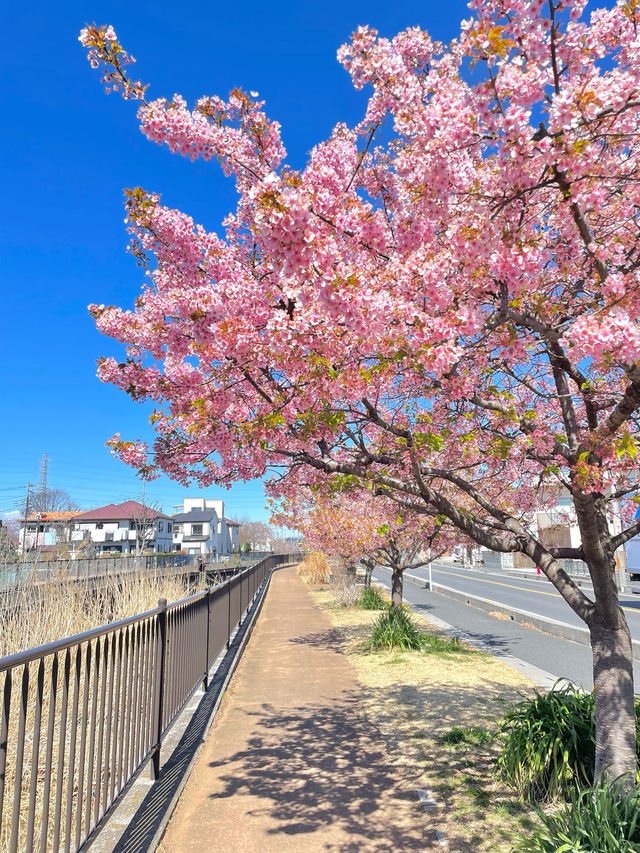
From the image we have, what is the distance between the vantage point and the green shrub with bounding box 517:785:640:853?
3.00m

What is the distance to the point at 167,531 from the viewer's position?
3305 inches

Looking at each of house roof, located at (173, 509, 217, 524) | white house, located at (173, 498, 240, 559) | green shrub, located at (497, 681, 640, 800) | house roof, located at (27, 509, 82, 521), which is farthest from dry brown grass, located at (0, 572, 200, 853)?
house roof, located at (173, 509, 217, 524)

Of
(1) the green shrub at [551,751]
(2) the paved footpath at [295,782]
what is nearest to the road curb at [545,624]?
(2) the paved footpath at [295,782]

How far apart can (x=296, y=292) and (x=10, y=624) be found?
533cm

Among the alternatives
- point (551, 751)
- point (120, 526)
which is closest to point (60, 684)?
point (551, 751)

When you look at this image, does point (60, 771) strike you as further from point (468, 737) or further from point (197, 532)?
point (197, 532)

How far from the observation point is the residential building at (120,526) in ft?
236

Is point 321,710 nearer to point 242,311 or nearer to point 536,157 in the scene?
point 242,311

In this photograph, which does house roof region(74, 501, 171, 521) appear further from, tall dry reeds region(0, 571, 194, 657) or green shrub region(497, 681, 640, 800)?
green shrub region(497, 681, 640, 800)

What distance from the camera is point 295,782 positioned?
4812mm

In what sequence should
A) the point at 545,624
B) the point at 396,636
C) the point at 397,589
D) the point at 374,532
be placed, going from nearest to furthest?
the point at 396,636 < the point at 374,532 < the point at 397,589 < the point at 545,624

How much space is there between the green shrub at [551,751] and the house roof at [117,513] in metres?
72.4

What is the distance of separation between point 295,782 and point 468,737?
2006mm

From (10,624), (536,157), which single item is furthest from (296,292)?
(10,624)
